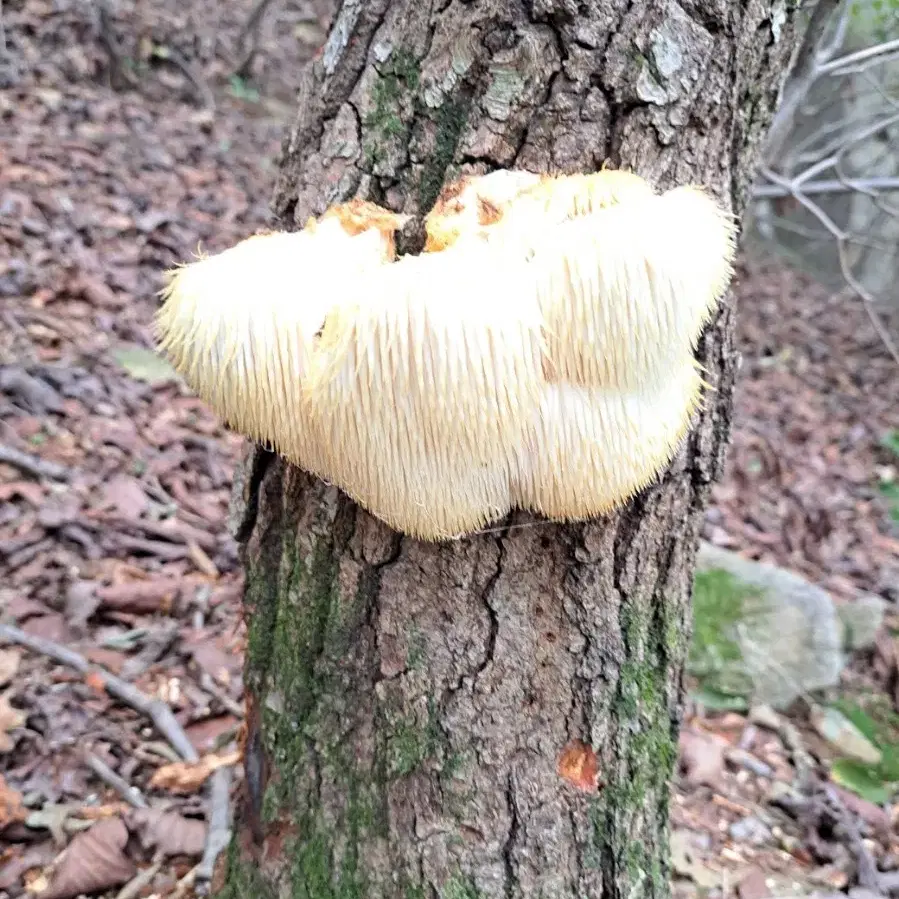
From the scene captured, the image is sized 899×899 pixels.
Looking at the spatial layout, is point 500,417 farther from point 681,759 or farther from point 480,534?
point 681,759

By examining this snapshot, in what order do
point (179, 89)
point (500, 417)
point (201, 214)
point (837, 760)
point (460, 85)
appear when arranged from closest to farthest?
point (500, 417) < point (460, 85) < point (837, 760) < point (201, 214) < point (179, 89)

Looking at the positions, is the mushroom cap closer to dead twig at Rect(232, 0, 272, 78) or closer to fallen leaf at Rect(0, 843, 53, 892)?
fallen leaf at Rect(0, 843, 53, 892)

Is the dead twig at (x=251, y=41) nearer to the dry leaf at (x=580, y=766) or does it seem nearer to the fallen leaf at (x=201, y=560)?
the fallen leaf at (x=201, y=560)

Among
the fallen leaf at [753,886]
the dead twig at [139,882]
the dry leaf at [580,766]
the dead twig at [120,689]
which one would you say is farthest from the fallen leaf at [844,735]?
the dead twig at [139,882]

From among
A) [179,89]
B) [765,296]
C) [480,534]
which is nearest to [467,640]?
[480,534]

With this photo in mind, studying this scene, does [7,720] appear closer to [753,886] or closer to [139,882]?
[139,882]

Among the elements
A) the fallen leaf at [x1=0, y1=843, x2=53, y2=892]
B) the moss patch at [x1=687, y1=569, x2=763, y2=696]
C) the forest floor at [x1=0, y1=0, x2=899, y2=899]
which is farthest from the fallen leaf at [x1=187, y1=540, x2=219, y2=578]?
the moss patch at [x1=687, y1=569, x2=763, y2=696]

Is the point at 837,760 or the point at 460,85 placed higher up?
the point at 460,85
